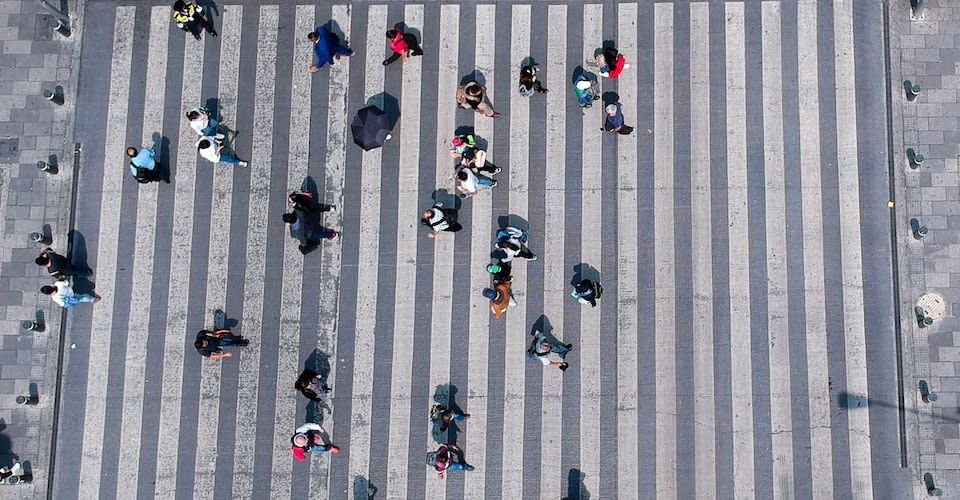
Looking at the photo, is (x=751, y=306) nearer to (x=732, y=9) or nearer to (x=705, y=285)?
(x=705, y=285)

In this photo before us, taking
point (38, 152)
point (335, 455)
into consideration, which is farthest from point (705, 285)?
point (38, 152)

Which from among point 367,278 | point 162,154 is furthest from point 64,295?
point 367,278

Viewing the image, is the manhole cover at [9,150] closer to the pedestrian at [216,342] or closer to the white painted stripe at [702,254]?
the pedestrian at [216,342]

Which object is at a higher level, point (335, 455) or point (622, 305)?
point (622, 305)

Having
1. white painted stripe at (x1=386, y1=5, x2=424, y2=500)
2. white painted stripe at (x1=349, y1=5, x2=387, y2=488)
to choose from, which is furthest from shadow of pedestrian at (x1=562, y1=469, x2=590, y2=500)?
white painted stripe at (x1=349, y1=5, x2=387, y2=488)

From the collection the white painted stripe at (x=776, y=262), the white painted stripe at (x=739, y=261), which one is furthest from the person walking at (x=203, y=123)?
the white painted stripe at (x=776, y=262)

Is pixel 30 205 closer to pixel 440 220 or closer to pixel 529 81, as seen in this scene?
pixel 440 220
